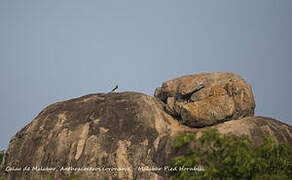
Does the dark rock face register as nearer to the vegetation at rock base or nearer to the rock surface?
the rock surface

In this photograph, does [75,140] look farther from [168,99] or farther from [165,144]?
[168,99]

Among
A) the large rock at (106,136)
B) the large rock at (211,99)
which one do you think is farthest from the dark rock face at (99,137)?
the large rock at (211,99)

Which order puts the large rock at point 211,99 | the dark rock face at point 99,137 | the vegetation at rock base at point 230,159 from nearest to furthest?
the vegetation at rock base at point 230,159, the dark rock face at point 99,137, the large rock at point 211,99

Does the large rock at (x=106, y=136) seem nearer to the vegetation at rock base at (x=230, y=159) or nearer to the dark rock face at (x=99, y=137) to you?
the dark rock face at (x=99, y=137)

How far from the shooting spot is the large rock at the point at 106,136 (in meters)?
19.6

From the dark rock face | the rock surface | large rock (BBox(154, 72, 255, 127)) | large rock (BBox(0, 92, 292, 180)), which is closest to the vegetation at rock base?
the rock surface

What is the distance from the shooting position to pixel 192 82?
22.6 m

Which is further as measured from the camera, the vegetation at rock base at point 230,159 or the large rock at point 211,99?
the large rock at point 211,99

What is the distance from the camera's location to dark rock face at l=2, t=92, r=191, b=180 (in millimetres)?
19672

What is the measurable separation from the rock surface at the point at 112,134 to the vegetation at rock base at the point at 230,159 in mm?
1835

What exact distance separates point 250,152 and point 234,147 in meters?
0.85

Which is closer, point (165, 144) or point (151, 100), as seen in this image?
point (165, 144)

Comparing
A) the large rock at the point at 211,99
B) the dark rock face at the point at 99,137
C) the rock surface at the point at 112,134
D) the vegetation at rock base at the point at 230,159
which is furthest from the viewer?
the large rock at the point at 211,99

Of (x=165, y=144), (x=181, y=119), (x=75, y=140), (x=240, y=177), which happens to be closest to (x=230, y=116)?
(x=181, y=119)
